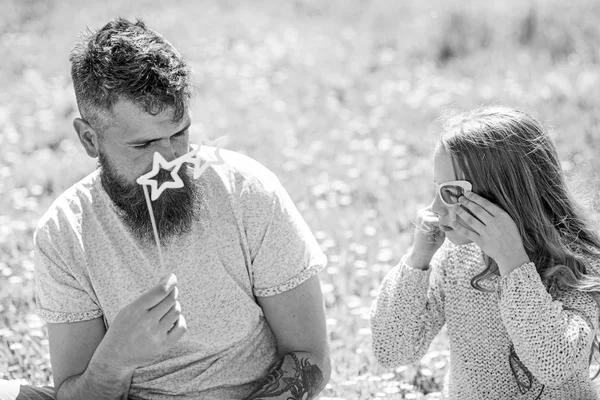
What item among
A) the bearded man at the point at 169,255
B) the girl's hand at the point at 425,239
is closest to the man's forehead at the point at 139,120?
the bearded man at the point at 169,255

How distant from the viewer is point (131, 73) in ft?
8.38

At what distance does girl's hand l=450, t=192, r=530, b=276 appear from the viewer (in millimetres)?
2395

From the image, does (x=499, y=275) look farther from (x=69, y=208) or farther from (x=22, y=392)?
(x=22, y=392)

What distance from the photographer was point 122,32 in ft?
8.61

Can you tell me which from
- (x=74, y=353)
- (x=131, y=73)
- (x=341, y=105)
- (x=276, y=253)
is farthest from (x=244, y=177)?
(x=341, y=105)

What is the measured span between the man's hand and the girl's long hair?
0.93 metres

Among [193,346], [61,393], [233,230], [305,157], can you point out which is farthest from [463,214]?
[305,157]

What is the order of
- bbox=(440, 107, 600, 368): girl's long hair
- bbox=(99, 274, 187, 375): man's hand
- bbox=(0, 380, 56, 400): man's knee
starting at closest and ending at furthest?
bbox=(99, 274, 187, 375): man's hand
bbox=(440, 107, 600, 368): girl's long hair
bbox=(0, 380, 56, 400): man's knee

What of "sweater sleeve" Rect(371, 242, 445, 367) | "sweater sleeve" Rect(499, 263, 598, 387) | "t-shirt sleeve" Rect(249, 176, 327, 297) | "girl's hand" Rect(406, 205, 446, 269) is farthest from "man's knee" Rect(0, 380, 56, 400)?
"sweater sleeve" Rect(499, 263, 598, 387)

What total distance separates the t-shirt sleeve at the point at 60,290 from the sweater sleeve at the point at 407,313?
2.94 ft

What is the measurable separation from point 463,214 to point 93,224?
1143mm

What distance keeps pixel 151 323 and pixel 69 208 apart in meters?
0.63

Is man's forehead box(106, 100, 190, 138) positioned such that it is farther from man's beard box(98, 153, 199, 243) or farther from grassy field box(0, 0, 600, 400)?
grassy field box(0, 0, 600, 400)

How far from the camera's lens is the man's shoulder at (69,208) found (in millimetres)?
2631
